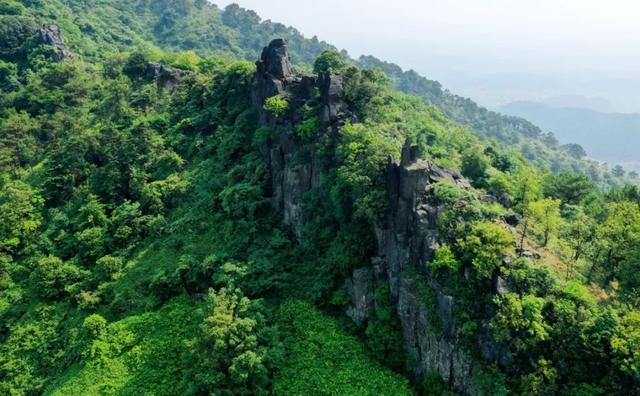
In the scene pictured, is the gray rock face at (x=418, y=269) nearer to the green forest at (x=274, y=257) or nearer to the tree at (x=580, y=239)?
the green forest at (x=274, y=257)

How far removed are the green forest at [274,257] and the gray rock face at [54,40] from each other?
63.8 ft

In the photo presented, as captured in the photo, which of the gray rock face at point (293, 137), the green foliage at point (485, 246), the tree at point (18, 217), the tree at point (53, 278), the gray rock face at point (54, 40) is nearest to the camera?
the green foliage at point (485, 246)

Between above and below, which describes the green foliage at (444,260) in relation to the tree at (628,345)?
above

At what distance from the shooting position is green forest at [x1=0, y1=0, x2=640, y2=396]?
24641 millimetres

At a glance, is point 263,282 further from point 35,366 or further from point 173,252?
point 35,366

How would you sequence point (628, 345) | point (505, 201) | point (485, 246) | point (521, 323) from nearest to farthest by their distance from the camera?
point (628, 345) < point (521, 323) < point (485, 246) < point (505, 201)

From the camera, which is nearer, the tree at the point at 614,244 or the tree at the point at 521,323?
the tree at the point at 521,323

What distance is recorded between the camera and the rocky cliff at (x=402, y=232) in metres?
26.1

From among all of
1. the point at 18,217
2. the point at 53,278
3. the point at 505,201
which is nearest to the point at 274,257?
the point at 505,201

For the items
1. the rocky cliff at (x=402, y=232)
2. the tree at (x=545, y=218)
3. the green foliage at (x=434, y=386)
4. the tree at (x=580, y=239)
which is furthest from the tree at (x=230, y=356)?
the tree at (x=580, y=239)

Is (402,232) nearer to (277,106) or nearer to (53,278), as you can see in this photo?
(277,106)

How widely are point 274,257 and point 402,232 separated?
33.2ft

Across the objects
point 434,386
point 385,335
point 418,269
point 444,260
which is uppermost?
point 444,260

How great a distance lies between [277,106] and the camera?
4241 centimetres
